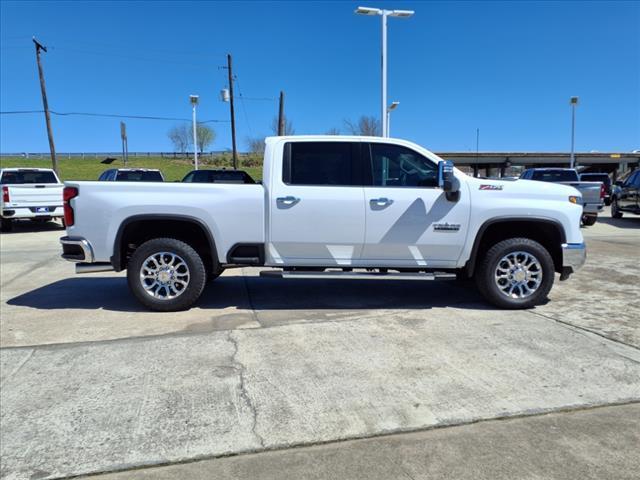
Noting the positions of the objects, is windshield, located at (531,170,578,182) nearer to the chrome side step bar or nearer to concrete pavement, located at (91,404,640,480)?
the chrome side step bar

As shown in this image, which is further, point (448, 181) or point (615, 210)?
point (615, 210)

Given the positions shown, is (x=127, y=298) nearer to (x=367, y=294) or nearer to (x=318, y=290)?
(x=318, y=290)

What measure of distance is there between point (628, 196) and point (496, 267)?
1334 cm

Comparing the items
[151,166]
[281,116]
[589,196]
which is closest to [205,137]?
[151,166]

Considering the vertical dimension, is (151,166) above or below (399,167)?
above

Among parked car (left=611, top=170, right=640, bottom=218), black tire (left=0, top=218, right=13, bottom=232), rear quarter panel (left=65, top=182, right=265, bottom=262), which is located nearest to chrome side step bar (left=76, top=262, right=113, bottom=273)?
rear quarter panel (left=65, top=182, right=265, bottom=262)

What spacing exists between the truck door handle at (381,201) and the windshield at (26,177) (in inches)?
528

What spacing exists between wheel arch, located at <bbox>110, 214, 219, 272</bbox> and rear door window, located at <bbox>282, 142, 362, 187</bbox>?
3.84ft

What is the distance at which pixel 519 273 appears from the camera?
561cm

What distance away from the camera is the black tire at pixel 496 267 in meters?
5.55

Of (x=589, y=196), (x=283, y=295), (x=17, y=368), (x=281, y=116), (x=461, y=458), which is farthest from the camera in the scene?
(x=281, y=116)

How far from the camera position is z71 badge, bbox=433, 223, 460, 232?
18.1 feet

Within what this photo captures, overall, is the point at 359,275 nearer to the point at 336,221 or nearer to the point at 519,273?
the point at 336,221

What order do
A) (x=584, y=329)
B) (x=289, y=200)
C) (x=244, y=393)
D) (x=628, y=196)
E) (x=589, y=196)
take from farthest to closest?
(x=628, y=196) → (x=589, y=196) → (x=289, y=200) → (x=584, y=329) → (x=244, y=393)
